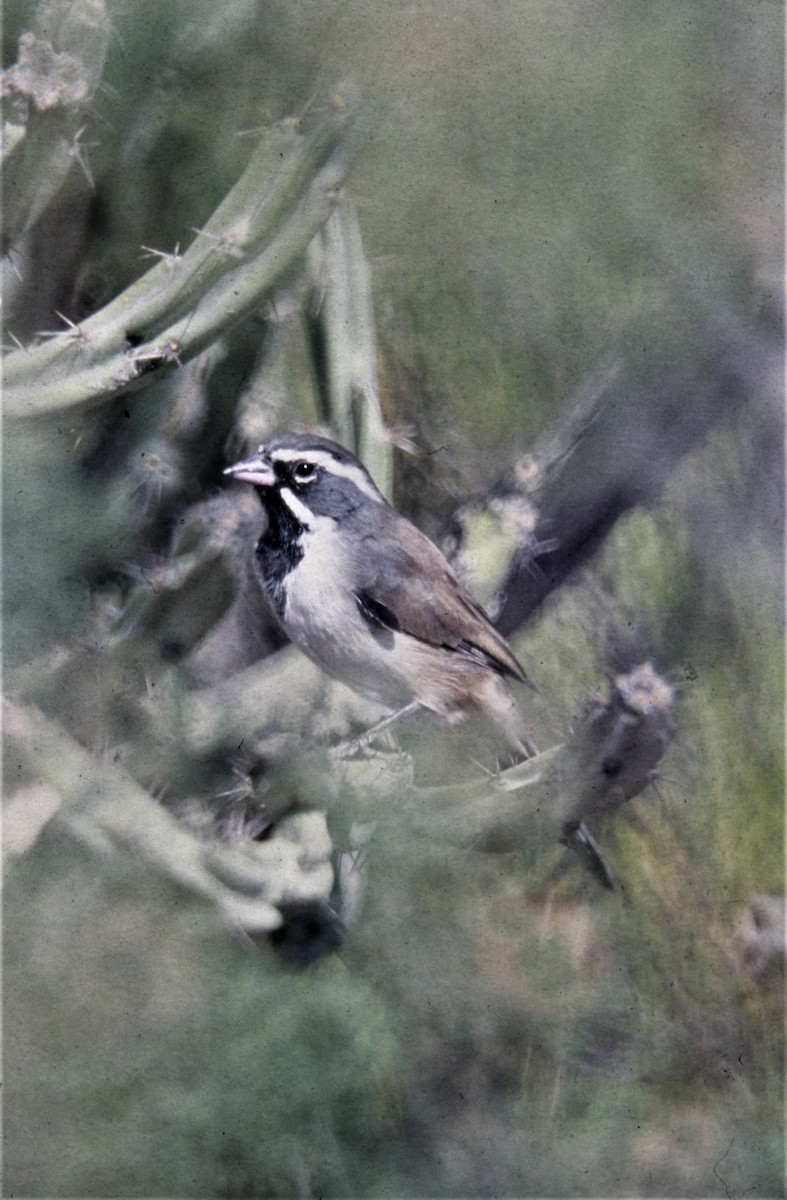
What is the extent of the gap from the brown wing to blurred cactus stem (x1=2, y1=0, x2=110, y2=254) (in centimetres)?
94

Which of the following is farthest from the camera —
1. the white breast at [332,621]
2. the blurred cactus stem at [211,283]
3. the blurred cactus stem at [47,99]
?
the white breast at [332,621]

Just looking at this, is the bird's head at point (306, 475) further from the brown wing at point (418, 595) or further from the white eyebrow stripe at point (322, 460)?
the brown wing at point (418, 595)

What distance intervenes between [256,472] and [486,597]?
1.75 ft

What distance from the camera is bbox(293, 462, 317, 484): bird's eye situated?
2.38 m

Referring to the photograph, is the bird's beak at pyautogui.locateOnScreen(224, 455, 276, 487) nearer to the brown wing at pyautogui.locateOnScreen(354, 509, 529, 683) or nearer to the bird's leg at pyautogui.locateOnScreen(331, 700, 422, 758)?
the brown wing at pyautogui.locateOnScreen(354, 509, 529, 683)

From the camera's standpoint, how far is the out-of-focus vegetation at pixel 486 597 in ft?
7.95

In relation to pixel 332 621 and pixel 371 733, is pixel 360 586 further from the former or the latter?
pixel 371 733

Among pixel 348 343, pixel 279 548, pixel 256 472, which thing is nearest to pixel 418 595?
pixel 279 548

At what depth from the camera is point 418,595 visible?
2.43m

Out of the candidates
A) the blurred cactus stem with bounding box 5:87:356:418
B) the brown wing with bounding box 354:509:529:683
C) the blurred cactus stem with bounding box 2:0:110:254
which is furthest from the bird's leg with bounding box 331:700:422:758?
the blurred cactus stem with bounding box 2:0:110:254

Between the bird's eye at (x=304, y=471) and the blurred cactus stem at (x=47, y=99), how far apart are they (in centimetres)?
72

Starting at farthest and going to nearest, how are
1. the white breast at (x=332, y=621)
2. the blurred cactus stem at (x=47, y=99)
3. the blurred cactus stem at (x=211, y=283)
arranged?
the white breast at (x=332, y=621)
the blurred cactus stem at (x=47, y=99)
the blurred cactus stem at (x=211, y=283)

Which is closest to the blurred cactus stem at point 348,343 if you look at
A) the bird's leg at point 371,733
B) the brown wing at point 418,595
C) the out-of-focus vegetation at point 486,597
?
the out-of-focus vegetation at point 486,597

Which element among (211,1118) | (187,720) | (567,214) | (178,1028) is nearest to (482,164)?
(567,214)
